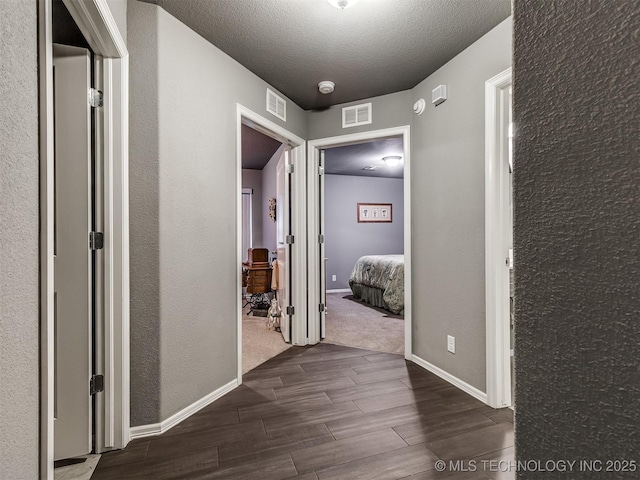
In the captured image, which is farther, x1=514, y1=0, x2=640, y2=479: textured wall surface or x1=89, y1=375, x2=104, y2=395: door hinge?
x1=89, y1=375, x2=104, y2=395: door hinge

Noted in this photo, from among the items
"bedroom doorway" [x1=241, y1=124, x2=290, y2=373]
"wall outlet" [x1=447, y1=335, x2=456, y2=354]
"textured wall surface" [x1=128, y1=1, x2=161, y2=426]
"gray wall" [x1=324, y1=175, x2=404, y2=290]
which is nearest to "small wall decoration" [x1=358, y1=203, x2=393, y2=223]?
"gray wall" [x1=324, y1=175, x2=404, y2=290]

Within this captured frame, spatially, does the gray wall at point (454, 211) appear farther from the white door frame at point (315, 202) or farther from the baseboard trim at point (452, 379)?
the white door frame at point (315, 202)

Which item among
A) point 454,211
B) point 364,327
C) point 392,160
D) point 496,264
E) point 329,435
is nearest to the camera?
point 329,435

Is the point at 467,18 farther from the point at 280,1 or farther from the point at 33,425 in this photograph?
the point at 33,425

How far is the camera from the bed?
471 cm

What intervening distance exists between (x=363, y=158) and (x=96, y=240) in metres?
4.61

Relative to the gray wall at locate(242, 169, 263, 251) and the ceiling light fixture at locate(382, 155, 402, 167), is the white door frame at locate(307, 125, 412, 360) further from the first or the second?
the gray wall at locate(242, 169, 263, 251)

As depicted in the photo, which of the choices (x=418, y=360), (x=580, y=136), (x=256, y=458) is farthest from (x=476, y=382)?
(x=580, y=136)

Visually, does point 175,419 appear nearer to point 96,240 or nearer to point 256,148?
point 96,240

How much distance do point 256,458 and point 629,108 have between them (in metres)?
1.87

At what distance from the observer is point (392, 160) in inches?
220

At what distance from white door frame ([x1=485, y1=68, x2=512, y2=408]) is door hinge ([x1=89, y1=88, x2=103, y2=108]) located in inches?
88.9

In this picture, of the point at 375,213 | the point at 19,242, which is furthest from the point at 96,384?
the point at 375,213

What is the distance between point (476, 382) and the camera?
2258 millimetres
